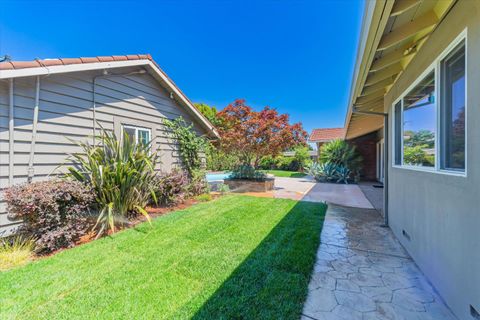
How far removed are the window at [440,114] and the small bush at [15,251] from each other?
Result: 19.2 feet

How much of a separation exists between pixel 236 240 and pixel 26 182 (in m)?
3.99

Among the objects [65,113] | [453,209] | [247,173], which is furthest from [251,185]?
[453,209]

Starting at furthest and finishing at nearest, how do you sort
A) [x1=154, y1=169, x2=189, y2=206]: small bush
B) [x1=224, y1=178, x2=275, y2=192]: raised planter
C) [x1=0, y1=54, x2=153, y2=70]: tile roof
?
[x1=224, y1=178, x2=275, y2=192]: raised planter → [x1=154, y1=169, x2=189, y2=206]: small bush → [x1=0, y1=54, x2=153, y2=70]: tile roof

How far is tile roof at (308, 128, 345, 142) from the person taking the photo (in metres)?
17.7

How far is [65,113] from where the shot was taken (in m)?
4.57

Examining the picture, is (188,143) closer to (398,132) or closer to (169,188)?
(169,188)

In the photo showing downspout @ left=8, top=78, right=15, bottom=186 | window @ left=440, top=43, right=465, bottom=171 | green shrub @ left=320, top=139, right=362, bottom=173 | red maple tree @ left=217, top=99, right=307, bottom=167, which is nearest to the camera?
window @ left=440, top=43, right=465, bottom=171

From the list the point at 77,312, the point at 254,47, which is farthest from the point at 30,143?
the point at 254,47

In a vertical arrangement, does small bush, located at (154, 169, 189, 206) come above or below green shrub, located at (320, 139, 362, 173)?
below

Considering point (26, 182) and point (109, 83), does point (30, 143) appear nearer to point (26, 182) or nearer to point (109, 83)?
point (26, 182)

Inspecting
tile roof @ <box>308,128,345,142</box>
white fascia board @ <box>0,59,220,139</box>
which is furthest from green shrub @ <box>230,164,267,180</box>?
tile roof @ <box>308,128,345,142</box>

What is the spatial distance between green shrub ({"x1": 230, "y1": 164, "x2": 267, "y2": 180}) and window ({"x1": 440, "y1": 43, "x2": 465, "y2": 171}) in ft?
26.7

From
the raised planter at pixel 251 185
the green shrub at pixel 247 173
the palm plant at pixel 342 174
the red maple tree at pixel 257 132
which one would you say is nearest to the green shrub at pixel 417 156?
the red maple tree at pixel 257 132

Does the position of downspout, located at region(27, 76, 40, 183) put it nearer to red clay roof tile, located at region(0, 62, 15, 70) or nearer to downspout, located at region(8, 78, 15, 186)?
downspout, located at region(8, 78, 15, 186)
